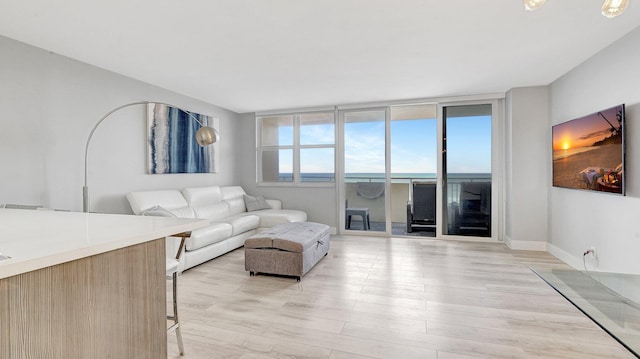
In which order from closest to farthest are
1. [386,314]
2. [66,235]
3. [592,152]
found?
[66,235]
[386,314]
[592,152]

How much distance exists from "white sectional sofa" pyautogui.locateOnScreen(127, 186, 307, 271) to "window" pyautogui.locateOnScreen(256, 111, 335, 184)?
668 millimetres

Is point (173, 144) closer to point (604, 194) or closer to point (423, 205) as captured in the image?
point (423, 205)

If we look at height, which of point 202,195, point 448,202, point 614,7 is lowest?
point 448,202

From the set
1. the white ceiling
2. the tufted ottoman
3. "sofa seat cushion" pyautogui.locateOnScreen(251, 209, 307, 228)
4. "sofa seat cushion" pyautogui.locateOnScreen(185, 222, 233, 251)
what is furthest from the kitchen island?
"sofa seat cushion" pyautogui.locateOnScreen(251, 209, 307, 228)

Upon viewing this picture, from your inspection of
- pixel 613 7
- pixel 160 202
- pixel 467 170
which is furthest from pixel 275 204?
pixel 613 7

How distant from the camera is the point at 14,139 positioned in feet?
8.68

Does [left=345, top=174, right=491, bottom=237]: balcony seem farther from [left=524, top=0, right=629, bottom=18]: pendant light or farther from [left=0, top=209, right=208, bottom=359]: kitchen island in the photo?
[left=0, top=209, right=208, bottom=359]: kitchen island

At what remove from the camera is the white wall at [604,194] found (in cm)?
248

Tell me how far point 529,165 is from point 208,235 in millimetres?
4541

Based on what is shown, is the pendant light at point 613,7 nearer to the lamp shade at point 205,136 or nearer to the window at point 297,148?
the lamp shade at point 205,136

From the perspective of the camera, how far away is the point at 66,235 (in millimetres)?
1063

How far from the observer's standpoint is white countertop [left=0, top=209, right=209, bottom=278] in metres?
0.80

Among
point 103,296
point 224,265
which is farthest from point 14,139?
point 103,296

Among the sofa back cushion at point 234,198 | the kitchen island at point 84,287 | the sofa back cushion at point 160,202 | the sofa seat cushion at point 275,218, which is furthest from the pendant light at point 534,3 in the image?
the sofa back cushion at point 234,198
